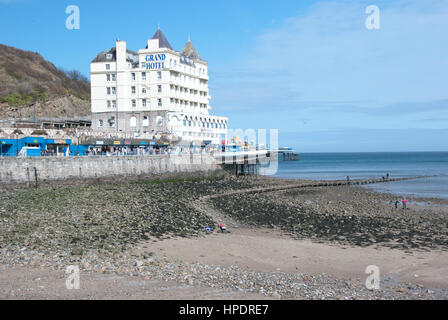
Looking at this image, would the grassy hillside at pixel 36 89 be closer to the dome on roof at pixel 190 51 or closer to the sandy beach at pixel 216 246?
the dome on roof at pixel 190 51

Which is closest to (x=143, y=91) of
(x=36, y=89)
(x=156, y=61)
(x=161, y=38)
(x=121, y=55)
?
(x=156, y=61)

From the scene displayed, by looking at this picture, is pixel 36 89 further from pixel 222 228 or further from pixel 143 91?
pixel 222 228

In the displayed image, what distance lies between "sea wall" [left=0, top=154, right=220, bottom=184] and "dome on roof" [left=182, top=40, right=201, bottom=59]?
2619 centimetres

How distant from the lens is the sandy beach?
12.9m

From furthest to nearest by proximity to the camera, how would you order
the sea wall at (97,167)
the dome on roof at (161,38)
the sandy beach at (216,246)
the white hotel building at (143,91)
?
the dome on roof at (161,38), the white hotel building at (143,91), the sea wall at (97,167), the sandy beach at (216,246)

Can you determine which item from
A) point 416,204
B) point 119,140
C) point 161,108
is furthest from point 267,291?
point 161,108

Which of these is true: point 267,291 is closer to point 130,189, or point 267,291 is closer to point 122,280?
point 122,280

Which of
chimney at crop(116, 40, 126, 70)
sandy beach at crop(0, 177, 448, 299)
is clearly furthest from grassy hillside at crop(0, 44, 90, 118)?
sandy beach at crop(0, 177, 448, 299)

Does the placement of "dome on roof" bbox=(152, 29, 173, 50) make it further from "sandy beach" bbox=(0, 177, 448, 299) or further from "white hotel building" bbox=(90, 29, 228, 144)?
"sandy beach" bbox=(0, 177, 448, 299)

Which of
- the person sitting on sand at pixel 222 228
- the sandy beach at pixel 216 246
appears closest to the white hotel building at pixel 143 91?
the sandy beach at pixel 216 246

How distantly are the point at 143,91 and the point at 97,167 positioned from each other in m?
25.4

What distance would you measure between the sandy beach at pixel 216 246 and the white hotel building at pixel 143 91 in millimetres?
32142

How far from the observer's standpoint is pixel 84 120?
220 ft

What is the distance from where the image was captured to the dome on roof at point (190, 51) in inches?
3011
